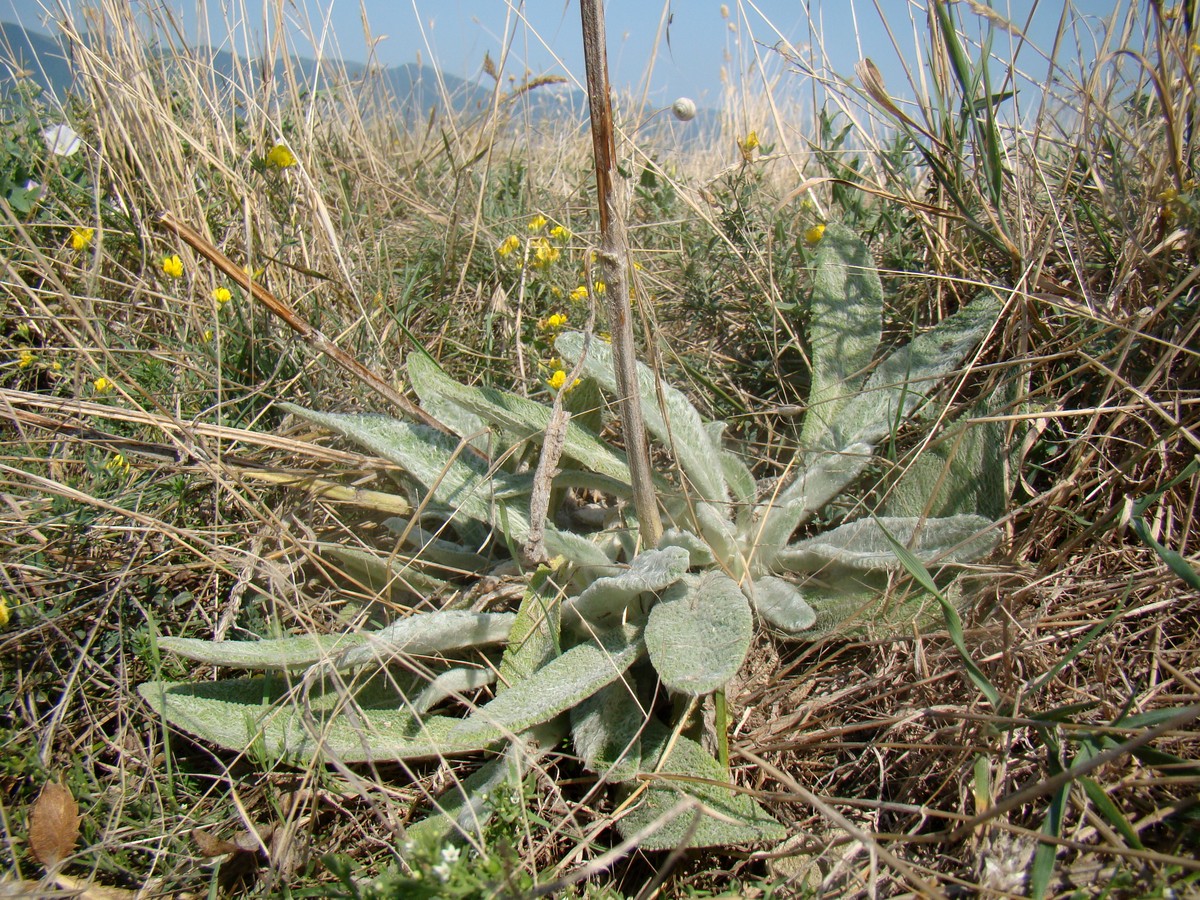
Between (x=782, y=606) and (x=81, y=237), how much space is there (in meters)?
1.81

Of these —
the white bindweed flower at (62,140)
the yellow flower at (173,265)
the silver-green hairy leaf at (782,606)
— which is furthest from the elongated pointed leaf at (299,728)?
the white bindweed flower at (62,140)

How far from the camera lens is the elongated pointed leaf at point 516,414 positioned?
1373 mm

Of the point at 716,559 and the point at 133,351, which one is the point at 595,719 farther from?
the point at 133,351

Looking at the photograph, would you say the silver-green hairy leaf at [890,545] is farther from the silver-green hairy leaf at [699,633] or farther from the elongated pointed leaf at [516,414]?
the elongated pointed leaf at [516,414]

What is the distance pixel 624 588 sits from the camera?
45.1 inches

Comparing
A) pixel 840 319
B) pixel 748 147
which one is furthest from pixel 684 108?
pixel 840 319

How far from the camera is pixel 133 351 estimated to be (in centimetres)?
159

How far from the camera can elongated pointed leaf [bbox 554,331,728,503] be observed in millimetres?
1354

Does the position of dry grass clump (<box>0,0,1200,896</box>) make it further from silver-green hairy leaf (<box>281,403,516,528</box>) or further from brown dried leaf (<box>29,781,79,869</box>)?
silver-green hairy leaf (<box>281,403,516,528</box>)

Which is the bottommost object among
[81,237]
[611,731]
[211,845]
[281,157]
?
[211,845]

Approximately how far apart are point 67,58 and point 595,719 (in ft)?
6.99

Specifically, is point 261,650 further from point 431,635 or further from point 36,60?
point 36,60

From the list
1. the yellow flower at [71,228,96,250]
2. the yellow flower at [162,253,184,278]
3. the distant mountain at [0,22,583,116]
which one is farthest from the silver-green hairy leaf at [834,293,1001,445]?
the yellow flower at [71,228,96,250]

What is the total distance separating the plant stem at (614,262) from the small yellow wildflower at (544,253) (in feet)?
2.87
